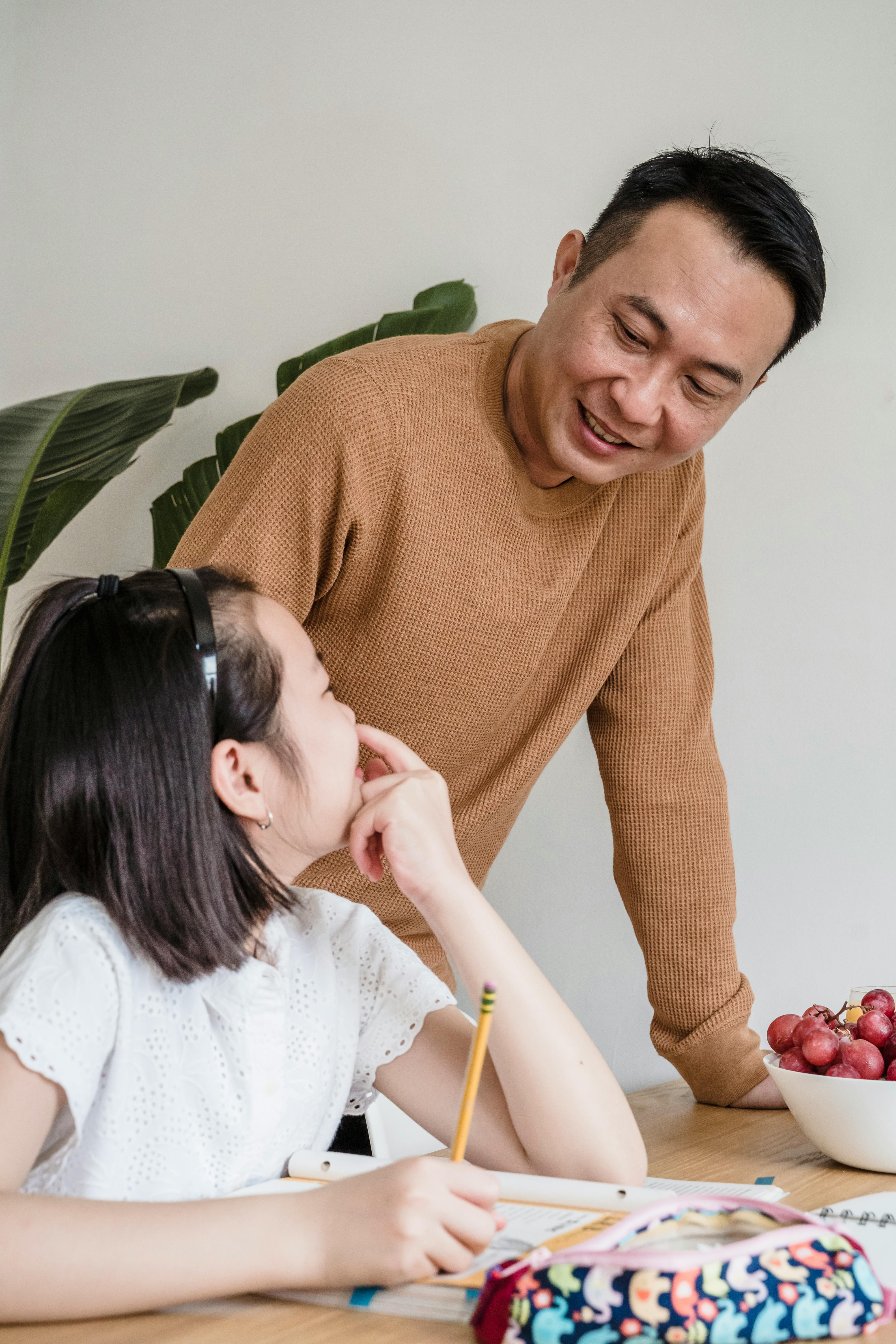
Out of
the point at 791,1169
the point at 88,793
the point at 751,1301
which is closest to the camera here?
the point at 751,1301

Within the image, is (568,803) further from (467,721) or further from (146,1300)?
(146,1300)

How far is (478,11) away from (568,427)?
121 cm

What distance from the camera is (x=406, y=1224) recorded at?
579 millimetres

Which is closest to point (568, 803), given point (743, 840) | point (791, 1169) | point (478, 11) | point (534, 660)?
point (743, 840)

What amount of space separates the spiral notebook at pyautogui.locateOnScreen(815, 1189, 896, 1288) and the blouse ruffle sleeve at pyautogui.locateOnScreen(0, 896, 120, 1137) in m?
0.45

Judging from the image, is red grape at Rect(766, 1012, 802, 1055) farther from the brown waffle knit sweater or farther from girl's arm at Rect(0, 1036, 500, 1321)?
girl's arm at Rect(0, 1036, 500, 1321)

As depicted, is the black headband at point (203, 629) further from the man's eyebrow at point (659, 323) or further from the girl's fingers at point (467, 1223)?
the man's eyebrow at point (659, 323)

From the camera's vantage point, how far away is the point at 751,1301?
0.53m

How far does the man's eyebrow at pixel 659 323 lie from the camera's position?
1076 millimetres

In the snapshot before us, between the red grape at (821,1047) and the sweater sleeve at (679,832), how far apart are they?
25cm

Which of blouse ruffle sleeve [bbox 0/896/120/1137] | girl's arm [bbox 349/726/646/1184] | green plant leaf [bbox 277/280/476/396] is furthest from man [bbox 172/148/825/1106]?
green plant leaf [bbox 277/280/476/396]

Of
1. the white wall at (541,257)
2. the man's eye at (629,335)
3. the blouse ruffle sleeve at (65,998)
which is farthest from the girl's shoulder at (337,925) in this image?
the white wall at (541,257)

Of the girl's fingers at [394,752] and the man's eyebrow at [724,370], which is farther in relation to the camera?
the man's eyebrow at [724,370]

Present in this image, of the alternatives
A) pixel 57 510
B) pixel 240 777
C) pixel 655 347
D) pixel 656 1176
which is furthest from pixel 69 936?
pixel 57 510
